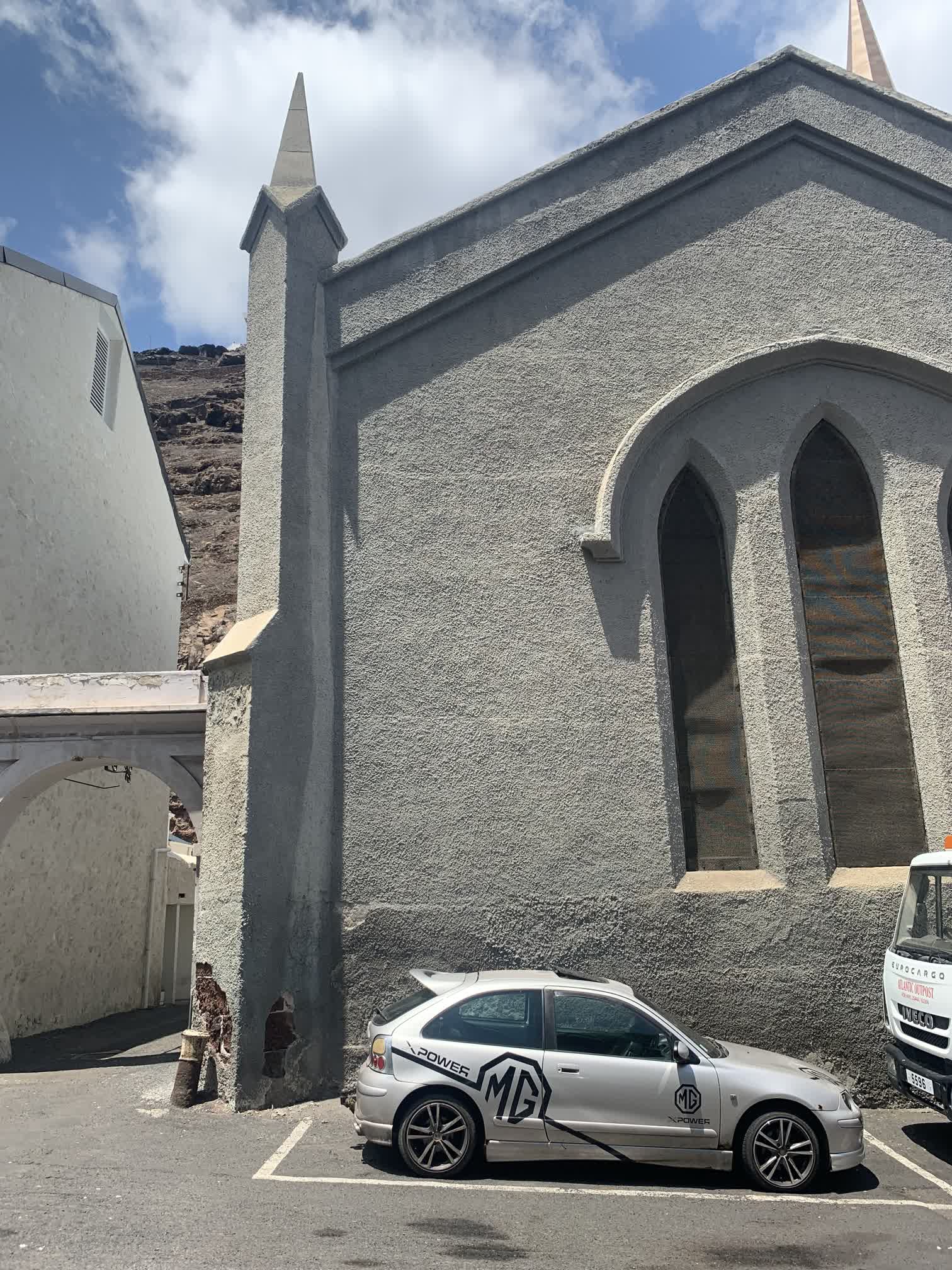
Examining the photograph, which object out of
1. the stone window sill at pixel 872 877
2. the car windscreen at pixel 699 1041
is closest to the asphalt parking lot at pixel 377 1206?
the car windscreen at pixel 699 1041

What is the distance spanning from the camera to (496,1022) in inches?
260

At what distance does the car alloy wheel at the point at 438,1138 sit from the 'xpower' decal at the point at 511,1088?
0.62 ft

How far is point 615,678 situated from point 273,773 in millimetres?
3364

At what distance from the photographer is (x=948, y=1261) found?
5297 mm

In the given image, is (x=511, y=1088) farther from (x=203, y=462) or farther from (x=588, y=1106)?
(x=203, y=462)

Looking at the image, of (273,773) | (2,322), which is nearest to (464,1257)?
(273,773)

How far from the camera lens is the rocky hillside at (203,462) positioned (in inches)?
1651

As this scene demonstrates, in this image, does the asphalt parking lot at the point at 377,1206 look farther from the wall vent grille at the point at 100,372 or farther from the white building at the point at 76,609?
the wall vent grille at the point at 100,372

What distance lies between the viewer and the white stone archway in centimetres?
1079

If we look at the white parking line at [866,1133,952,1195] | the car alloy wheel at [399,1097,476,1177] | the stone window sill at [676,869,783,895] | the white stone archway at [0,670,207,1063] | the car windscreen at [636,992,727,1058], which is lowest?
the white parking line at [866,1133,952,1195]

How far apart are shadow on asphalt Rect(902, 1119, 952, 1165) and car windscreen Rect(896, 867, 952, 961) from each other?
1.46 meters

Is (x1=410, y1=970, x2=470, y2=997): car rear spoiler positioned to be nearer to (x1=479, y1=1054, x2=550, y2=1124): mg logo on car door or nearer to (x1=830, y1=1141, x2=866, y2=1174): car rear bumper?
(x1=479, y1=1054, x2=550, y2=1124): mg logo on car door

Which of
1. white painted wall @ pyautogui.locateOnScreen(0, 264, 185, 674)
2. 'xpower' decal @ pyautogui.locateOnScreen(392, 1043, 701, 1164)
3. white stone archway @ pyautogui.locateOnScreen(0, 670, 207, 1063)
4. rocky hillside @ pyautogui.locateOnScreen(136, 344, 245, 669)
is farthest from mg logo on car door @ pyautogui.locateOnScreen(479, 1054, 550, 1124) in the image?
rocky hillside @ pyautogui.locateOnScreen(136, 344, 245, 669)

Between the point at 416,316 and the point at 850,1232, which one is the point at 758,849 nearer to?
the point at 850,1232
